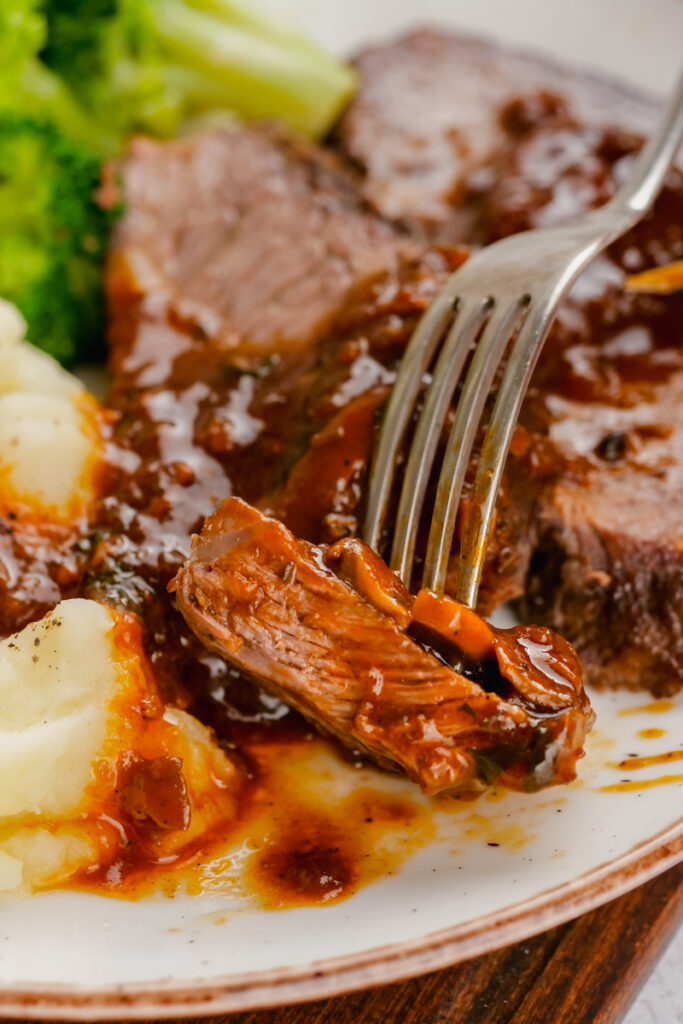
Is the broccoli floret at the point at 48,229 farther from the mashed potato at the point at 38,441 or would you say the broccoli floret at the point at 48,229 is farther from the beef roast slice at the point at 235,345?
the mashed potato at the point at 38,441

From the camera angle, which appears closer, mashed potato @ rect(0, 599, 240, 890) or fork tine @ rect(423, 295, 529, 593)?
mashed potato @ rect(0, 599, 240, 890)

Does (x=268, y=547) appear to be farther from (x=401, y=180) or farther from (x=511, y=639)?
(x=401, y=180)

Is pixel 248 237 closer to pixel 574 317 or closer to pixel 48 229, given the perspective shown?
pixel 48 229

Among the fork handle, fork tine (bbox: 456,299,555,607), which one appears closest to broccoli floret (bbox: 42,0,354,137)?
the fork handle

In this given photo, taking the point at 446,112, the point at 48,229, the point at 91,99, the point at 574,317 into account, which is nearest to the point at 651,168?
the point at 574,317

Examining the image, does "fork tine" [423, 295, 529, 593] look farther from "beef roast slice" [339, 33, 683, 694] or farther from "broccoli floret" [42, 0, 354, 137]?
"broccoli floret" [42, 0, 354, 137]

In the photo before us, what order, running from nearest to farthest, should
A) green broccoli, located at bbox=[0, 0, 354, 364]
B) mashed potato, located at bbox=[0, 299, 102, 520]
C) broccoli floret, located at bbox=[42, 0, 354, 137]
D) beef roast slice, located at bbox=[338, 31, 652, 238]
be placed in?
mashed potato, located at bbox=[0, 299, 102, 520] → green broccoli, located at bbox=[0, 0, 354, 364] → beef roast slice, located at bbox=[338, 31, 652, 238] → broccoli floret, located at bbox=[42, 0, 354, 137]

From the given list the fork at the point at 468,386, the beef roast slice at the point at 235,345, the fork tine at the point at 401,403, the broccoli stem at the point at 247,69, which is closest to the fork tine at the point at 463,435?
the fork at the point at 468,386
